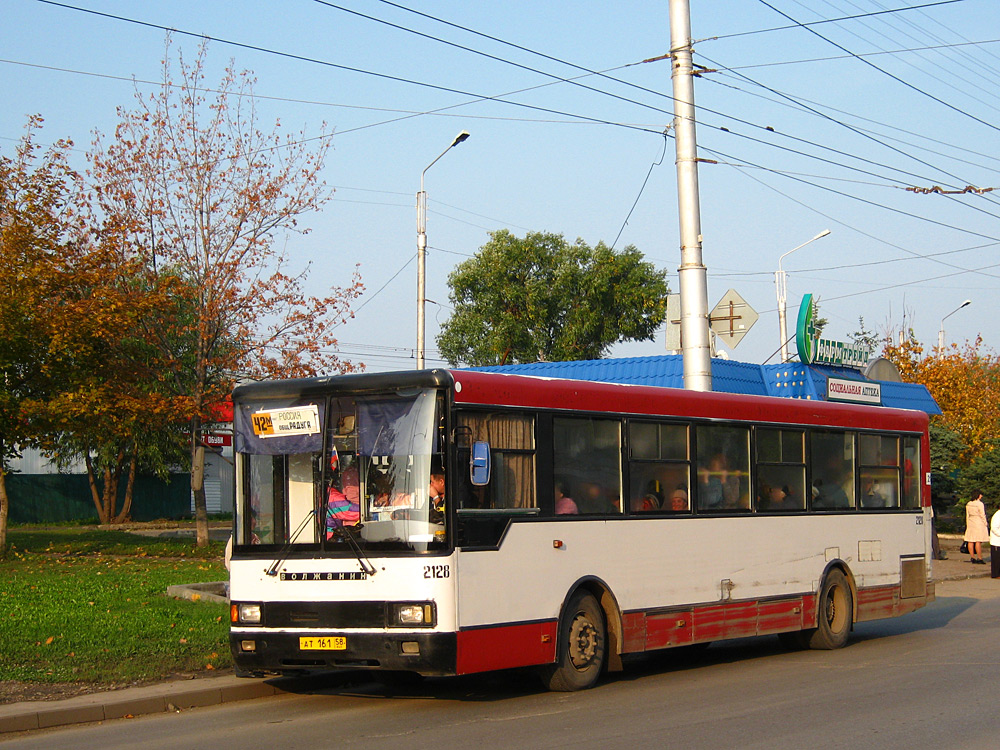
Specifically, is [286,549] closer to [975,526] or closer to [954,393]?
[975,526]

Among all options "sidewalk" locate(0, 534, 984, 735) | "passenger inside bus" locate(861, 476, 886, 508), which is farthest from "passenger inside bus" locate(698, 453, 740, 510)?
"sidewalk" locate(0, 534, 984, 735)

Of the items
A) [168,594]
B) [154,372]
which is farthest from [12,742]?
[154,372]

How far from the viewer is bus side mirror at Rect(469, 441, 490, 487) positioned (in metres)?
9.66

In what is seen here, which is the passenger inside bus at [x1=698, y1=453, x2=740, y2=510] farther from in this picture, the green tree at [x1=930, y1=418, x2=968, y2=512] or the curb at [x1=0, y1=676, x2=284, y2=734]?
the green tree at [x1=930, y1=418, x2=968, y2=512]

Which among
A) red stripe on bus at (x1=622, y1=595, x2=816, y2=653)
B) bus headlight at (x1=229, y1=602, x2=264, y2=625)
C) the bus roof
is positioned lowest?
red stripe on bus at (x1=622, y1=595, x2=816, y2=653)

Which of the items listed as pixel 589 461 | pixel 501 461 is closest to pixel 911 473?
pixel 589 461

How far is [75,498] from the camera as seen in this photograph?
5128cm

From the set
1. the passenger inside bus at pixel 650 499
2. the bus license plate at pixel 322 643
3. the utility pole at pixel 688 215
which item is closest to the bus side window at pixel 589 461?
the passenger inside bus at pixel 650 499

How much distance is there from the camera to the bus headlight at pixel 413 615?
9.40m

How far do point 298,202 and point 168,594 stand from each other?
1130 centimetres

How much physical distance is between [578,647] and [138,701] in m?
3.85

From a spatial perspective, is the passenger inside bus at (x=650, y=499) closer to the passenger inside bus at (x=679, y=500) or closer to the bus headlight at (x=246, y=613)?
the passenger inside bus at (x=679, y=500)

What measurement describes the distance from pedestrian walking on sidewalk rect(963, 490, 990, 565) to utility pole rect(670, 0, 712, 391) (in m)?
14.1

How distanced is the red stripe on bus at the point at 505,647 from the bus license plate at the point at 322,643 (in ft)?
3.25
